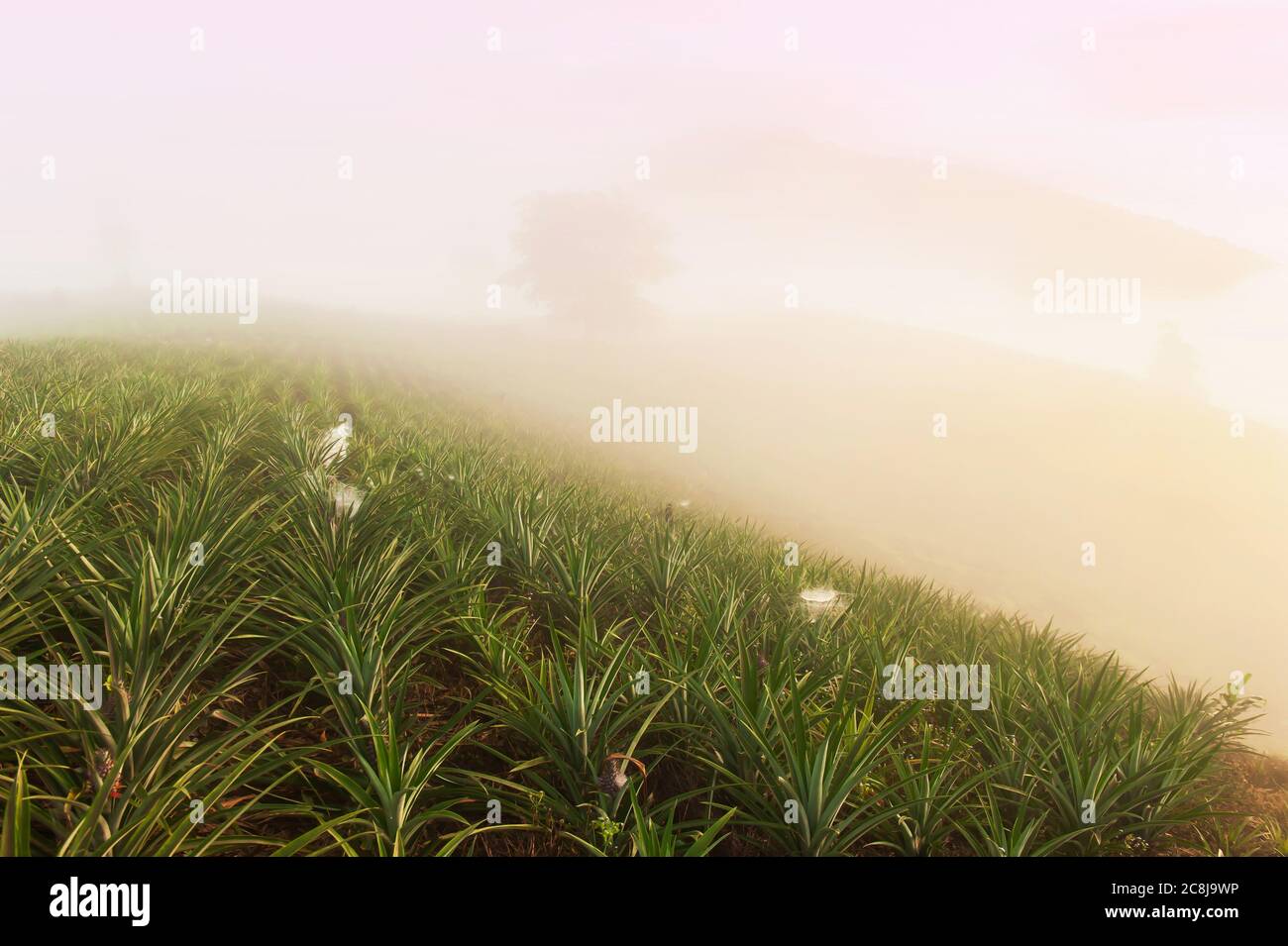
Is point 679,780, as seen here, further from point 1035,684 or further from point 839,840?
point 1035,684

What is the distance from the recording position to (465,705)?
291 centimetres

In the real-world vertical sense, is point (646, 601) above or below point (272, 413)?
below

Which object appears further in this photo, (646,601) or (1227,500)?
(1227,500)


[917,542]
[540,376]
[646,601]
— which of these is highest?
[540,376]

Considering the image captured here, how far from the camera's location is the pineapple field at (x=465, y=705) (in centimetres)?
209

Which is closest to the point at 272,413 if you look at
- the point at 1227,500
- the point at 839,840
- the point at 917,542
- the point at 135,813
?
the point at 135,813

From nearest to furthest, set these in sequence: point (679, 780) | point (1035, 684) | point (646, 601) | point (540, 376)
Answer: point (679, 780)
point (1035, 684)
point (646, 601)
point (540, 376)

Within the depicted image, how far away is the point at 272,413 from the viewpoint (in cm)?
853

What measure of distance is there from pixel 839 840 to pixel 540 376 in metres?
49.2

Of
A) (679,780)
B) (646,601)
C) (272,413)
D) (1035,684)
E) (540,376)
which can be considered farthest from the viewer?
(540,376)

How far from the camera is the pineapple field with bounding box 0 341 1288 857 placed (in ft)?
6.86
